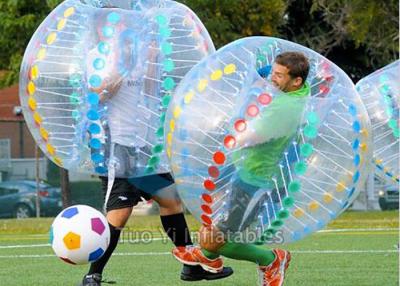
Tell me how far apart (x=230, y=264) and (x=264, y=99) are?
11.9 ft

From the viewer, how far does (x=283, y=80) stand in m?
6.28

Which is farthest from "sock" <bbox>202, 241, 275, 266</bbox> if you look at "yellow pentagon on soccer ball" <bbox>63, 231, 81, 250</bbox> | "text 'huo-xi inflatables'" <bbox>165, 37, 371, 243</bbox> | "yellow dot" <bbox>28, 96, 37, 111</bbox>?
"yellow dot" <bbox>28, 96, 37, 111</bbox>

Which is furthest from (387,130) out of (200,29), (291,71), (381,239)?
(381,239)

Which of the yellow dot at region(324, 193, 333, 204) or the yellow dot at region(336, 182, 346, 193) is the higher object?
the yellow dot at region(336, 182, 346, 193)

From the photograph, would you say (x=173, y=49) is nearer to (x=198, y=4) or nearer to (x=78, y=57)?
(x=78, y=57)

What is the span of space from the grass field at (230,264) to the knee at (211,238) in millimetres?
1073

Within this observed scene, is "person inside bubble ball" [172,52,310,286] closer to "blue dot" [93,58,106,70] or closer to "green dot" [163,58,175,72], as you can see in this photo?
"green dot" [163,58,175,72]

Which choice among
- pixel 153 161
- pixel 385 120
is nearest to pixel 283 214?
pixel 153 161

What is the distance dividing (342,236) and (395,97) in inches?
188

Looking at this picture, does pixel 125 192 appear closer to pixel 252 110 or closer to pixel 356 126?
pixel 252 110

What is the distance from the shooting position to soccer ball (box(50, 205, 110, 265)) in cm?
677

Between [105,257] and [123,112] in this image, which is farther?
[105,257]

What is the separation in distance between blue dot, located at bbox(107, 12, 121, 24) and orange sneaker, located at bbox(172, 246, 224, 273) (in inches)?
63.2

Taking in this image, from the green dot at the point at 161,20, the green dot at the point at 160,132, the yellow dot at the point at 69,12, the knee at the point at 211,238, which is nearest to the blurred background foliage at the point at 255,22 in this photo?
the yellow dot at the point at 69,12
